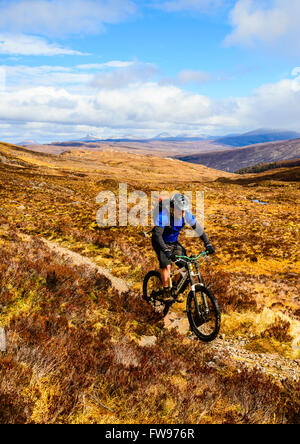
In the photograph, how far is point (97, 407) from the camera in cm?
372

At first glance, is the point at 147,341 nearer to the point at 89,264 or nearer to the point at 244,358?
the point at 244,358

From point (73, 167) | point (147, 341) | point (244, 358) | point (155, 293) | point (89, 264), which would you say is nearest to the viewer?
point (244, 358)

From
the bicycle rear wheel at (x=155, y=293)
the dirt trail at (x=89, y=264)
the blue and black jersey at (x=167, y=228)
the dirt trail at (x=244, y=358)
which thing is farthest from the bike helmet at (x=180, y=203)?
the dirt trail at (x=89, y=264)

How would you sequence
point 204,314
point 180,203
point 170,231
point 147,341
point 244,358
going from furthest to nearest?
point 170,231 < point 180,203 < point 147,341 < point 204,314 < point 244,358

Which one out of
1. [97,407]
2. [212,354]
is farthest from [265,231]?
[97,407]

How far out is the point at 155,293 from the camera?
8.09 metres

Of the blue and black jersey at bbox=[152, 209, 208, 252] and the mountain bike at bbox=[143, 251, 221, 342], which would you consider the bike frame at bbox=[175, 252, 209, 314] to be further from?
the blue and black jersey at bbox=[152, 209, 208, 252]

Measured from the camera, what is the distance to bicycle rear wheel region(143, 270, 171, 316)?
312 inches

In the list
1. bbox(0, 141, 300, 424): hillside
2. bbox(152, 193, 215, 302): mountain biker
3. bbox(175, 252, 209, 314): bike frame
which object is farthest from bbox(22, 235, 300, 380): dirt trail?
bbox(152, 193, 215, 302): mountain biker

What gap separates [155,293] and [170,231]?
205cm

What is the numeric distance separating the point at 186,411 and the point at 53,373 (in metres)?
2.03

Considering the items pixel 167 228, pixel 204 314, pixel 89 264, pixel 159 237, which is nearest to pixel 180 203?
pixel 167 228

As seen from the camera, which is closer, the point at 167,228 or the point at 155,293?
the point at 167,228
